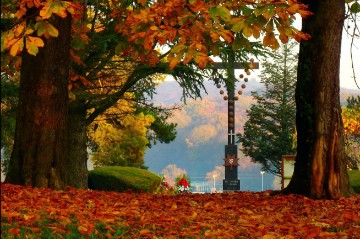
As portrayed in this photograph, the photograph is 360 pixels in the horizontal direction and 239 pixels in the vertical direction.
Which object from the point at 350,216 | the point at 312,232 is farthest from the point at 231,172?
the point at 312,232

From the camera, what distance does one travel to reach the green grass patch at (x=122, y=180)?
24.0 metres

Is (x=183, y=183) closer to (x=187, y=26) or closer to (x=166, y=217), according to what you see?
(x=187, y=26)

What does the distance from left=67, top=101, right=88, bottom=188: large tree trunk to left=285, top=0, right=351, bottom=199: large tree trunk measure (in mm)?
8877

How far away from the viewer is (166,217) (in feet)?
29.2

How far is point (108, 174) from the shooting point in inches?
965

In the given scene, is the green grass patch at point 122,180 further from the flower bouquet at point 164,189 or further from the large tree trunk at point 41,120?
the large tree trunk at point 41,120

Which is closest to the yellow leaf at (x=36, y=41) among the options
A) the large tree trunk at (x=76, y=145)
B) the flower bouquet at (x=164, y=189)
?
the large tree trunk at (x=76, y=145)

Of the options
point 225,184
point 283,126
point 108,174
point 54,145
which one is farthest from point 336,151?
point 283,126

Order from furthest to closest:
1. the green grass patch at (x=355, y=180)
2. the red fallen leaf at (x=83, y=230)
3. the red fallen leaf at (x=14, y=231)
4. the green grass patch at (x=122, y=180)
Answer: the green grass patch at (x=122, y=180)
the green grass patch at (x=355, y=180)
the red fallen leaf at (x=83, y=230)
the red fallen leaf at (x=14, y=231)

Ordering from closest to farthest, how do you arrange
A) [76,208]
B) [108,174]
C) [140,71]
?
[76,208] < [140,71] < [108,174]

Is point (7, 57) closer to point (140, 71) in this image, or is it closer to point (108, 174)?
point (140, 71)

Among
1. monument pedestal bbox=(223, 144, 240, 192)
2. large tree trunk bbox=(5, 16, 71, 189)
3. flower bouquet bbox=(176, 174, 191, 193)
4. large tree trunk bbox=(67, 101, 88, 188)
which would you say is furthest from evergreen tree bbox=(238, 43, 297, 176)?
large tree trunk bbox=(5, 16, 71, 189)

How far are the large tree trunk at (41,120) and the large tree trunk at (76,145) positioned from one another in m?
7.32

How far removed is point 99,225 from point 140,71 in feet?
38.0
